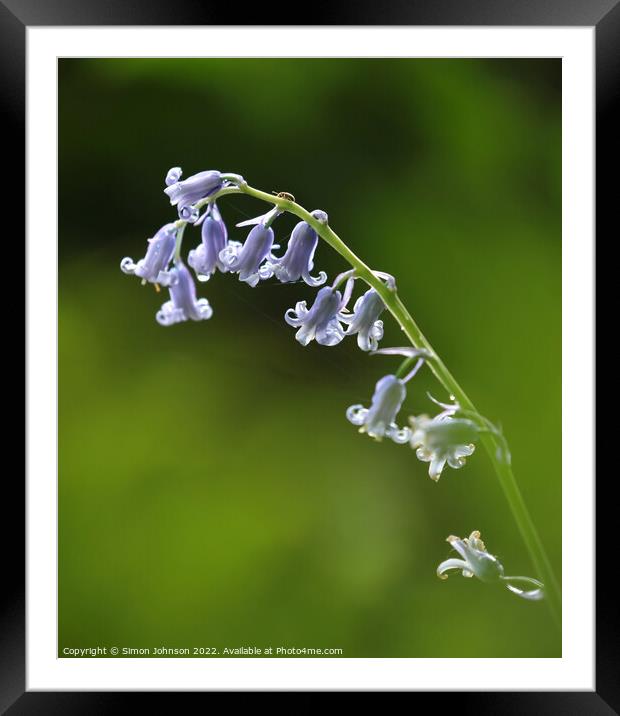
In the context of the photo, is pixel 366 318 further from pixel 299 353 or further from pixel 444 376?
pixel 299 353

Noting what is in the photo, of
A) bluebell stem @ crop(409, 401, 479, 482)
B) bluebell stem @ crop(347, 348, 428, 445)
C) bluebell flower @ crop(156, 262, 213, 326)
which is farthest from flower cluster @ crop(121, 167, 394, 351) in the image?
bluebell stem @ crop(409, 401, 479, 482)

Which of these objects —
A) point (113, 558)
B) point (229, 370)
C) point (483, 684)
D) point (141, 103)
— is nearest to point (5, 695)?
point (113, 558)

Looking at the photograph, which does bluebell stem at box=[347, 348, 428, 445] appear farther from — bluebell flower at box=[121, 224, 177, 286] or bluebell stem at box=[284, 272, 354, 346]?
bluebell flower at box=[121, 224, 177, 286]

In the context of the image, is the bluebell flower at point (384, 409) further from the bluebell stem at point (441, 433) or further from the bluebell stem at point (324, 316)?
the bluebell stem at point (324, 316)

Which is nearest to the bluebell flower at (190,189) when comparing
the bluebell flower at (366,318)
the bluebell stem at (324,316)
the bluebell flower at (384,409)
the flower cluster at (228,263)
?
the flower cluster at (228,263)

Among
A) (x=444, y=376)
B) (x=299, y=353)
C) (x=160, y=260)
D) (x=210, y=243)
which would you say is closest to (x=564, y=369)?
(x=444, y=376)
